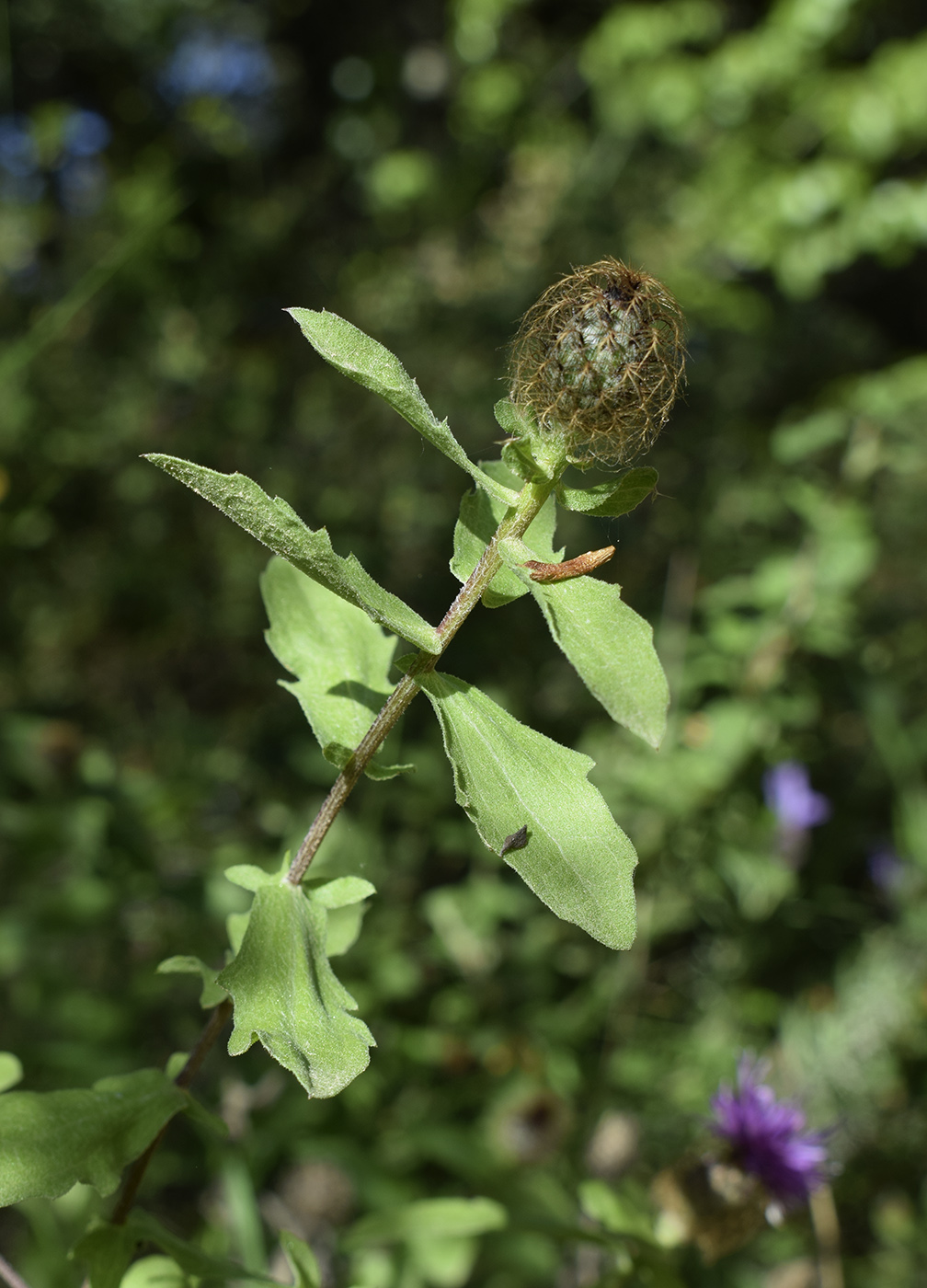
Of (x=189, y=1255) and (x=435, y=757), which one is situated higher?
(x=189, y=1255)

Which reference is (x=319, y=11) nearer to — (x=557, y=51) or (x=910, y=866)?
(x=557, y=51)

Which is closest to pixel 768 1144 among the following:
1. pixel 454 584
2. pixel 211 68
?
pixel 454 584

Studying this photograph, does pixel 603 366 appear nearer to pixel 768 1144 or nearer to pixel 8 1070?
pixel 8 1070

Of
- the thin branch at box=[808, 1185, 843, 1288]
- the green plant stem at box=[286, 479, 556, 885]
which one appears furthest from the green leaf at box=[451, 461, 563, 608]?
the thin branch at box=[808, 1185, 843, 1288]

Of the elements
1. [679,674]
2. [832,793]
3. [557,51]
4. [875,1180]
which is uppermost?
[557,51]

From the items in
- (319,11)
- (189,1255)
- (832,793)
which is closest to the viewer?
(189,1255)

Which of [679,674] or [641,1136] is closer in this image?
[641,1136]

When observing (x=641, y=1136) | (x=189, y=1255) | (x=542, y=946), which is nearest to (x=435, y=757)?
(x=542, y=946)
